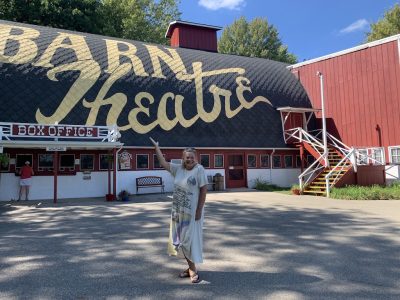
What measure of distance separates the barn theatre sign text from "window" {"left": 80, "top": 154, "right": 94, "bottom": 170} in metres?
1.66

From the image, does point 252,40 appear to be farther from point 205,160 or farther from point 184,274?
point 184,274

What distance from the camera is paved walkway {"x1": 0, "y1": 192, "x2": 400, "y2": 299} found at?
503cm

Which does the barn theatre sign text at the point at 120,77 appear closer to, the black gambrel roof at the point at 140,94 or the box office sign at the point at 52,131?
the black gambrel roof at the point at 140,94

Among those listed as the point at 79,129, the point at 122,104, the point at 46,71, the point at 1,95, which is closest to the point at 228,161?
the point at 122,104

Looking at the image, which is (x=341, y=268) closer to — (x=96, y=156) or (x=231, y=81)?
(x=96, y=156)

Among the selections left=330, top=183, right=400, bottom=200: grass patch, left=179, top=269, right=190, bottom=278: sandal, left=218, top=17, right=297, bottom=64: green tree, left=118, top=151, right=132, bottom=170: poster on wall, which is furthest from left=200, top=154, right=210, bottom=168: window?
left=218, top=17, right=297, bottom=64: green tree

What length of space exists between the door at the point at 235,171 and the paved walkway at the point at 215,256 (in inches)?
408

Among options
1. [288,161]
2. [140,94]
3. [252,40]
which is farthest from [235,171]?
[252,40]

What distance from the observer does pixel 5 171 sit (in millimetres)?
17141

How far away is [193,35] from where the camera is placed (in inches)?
1219

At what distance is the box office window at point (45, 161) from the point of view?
17.9 meters

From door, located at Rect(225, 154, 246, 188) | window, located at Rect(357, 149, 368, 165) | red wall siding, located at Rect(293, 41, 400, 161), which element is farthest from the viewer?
door, located at Rect(225, 154, 246, 188)

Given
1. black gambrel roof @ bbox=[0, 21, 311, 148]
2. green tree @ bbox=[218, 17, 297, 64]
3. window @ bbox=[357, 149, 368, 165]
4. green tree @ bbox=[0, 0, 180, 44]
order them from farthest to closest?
green tree @ bbox=[218, 17, 297, 64] → green tree @ bbox=[0, 0, 180, 44] → window @ bbox=[357, 149, 368, 165] → black gambrel roof @ bbox=[0, 21, 311, 148]

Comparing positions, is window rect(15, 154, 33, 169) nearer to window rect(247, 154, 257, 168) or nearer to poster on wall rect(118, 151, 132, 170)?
poster on wall rect(118, 151, 132, 170)
